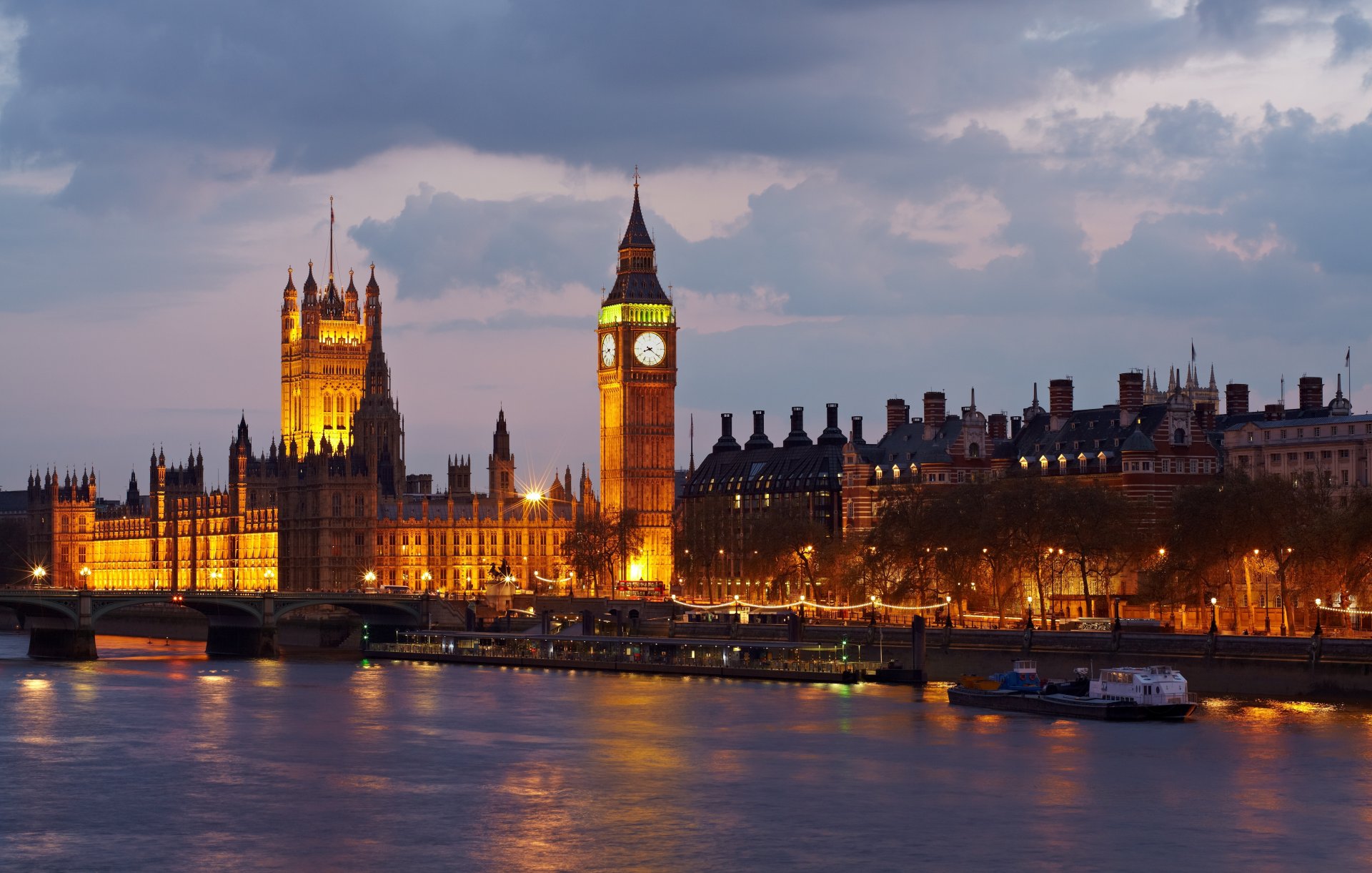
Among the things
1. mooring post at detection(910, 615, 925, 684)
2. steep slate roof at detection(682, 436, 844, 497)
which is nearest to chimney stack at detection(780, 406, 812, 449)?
steep slate roof at detection(682, 436, 844, 497)

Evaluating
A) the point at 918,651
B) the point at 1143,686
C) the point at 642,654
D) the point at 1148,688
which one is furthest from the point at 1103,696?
the point at 642,654

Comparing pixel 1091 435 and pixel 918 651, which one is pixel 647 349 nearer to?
pixel 1091 435

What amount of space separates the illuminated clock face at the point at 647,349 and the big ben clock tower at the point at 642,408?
5cm

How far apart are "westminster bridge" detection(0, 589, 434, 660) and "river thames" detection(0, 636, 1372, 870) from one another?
3196cm

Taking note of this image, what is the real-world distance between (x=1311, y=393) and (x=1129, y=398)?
473 inches

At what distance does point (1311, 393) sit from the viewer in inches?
4811

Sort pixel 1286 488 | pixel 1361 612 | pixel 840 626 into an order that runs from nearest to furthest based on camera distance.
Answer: pixel 1361 612, pixel 1286 488, pixel 840 626

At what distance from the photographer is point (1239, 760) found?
6175 centimetres

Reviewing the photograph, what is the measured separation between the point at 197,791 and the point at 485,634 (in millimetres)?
56247

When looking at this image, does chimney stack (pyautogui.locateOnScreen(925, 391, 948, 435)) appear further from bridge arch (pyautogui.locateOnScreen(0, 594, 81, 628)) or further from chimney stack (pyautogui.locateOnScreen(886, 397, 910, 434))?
bridge arch (pyautogui.locateOnScreen(0, 594, 81, 628))

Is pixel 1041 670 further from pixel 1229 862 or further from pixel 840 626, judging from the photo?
pixel 1229 862

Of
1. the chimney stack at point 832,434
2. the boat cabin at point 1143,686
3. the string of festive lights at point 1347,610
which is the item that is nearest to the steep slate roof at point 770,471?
the chimney stack at point 832,434

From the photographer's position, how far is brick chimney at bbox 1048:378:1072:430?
12150 cm

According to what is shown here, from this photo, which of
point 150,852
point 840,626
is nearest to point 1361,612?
point 840,626
